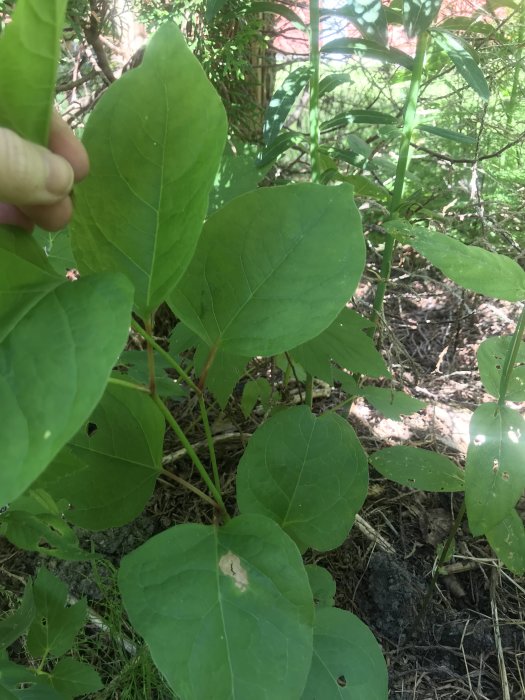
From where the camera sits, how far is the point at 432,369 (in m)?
1.73

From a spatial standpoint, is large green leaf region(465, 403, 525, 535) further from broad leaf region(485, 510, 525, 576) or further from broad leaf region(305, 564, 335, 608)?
broad leaf region(305, 564, 335, 608)

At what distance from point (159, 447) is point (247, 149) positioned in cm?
78

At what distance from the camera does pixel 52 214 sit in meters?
0.52

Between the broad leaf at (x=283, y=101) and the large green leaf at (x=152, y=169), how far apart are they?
0.51 meters

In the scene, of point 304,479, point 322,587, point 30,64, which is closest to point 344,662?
point 322,587

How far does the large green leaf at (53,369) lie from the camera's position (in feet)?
1.19

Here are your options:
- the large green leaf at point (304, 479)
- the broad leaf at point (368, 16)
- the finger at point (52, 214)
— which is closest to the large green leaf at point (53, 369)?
the finger at point (52, 214)

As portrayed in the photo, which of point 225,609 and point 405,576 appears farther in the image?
point 405,576

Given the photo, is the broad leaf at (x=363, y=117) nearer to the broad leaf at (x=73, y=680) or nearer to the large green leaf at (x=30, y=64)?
the large green leaf at (x=30, y=64)

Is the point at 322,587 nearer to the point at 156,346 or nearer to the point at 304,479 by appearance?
the point at 304,479

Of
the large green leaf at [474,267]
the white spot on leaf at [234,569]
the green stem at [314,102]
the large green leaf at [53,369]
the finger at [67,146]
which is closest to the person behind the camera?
the large green leaf at [53,369]

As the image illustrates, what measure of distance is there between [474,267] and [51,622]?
80cm

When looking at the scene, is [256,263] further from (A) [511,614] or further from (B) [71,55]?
(B) [71,55]

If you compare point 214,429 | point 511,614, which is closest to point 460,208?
point 214,429
